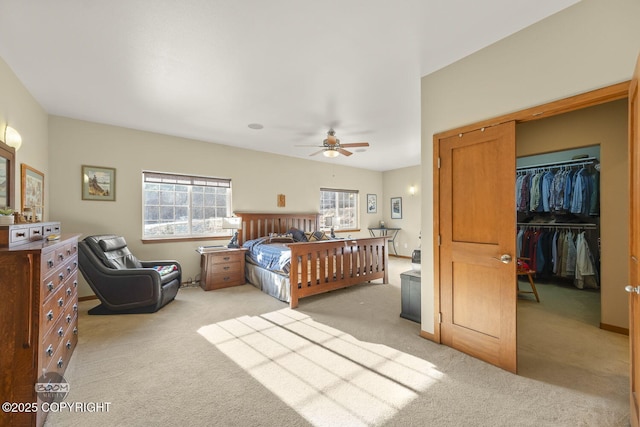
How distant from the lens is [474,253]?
91.1 inches

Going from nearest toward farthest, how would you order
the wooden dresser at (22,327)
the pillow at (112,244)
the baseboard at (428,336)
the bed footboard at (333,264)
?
the wooden dresser at (22,327) < the baseboard at (428,336) < the pillow at (112,244) < the bed footboard at (333,264)

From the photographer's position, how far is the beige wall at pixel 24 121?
2475 millimetres

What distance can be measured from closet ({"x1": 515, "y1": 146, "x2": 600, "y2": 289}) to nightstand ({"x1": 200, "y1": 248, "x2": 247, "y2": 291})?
443 cm

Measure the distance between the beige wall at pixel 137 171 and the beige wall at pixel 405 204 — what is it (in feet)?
10.1

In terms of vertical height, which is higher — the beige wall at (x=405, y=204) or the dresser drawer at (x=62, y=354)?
the beige wall at (x=405, y=204)

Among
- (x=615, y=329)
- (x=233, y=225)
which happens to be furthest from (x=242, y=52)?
(x=615, y=329)

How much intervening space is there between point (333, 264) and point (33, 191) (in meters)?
3.83

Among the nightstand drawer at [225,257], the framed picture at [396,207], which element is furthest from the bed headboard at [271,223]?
the framed picture at [396,207]

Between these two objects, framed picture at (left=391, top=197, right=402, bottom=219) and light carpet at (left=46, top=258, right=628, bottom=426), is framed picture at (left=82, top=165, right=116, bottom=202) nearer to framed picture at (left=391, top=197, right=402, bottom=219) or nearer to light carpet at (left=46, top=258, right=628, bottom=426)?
light carpet at (left=46, top=258, right=628, bottom=426)

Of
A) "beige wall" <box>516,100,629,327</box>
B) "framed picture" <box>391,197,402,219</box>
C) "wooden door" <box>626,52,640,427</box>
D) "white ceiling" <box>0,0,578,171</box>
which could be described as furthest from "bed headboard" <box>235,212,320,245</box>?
"wooden door" <box>626,52,640,427</box>

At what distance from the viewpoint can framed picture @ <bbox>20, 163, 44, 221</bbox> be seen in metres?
2.81

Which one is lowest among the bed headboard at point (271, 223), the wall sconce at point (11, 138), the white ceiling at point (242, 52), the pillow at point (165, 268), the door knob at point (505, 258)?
the pillow at point (165, 268)

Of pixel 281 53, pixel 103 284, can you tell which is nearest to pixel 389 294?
pixel 281 53

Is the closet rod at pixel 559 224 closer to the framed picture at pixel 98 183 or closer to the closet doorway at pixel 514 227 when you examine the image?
the closet doorway at pixel 514 227
